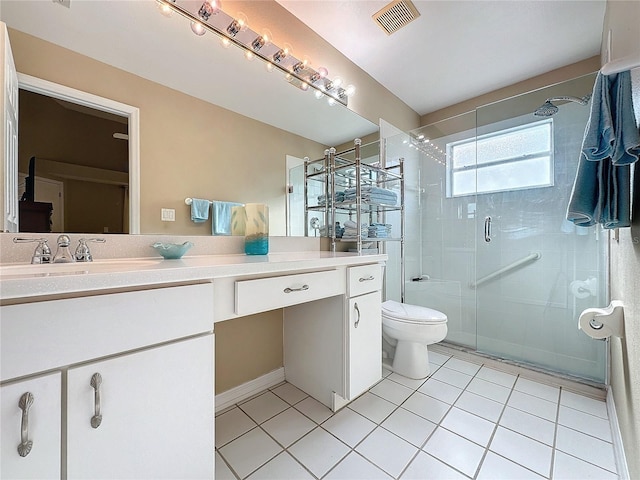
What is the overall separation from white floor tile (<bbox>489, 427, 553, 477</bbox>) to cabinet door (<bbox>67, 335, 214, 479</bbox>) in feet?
4.00

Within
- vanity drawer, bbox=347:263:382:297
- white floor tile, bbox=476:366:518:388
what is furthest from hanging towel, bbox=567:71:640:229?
white floor tile, bbox=476:366:518:388

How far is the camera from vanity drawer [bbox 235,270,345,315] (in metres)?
0.94

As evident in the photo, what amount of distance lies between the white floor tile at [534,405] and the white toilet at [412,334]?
19.2 inches

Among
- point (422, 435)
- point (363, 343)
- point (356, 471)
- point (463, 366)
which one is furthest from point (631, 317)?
point (463, 366)

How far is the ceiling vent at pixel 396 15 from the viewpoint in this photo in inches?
62.6

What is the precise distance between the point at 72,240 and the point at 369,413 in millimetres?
1563

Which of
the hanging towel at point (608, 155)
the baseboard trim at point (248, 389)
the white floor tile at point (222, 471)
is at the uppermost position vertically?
the hanging towel at point (608, 155)

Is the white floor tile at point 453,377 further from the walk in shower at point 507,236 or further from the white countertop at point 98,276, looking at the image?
the white countertop at point 98,276

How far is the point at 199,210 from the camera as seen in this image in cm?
128

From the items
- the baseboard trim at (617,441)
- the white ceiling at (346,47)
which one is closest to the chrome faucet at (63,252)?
the white ceiling at (346,47)

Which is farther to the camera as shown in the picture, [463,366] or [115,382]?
[463,366]

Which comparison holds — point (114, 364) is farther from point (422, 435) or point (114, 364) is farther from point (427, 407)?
point (427, 407)

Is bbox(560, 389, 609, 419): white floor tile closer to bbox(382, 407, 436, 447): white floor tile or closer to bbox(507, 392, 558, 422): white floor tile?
bbox(507, 392, 558, 422): white floor tile

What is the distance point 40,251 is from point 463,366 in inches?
97.0
